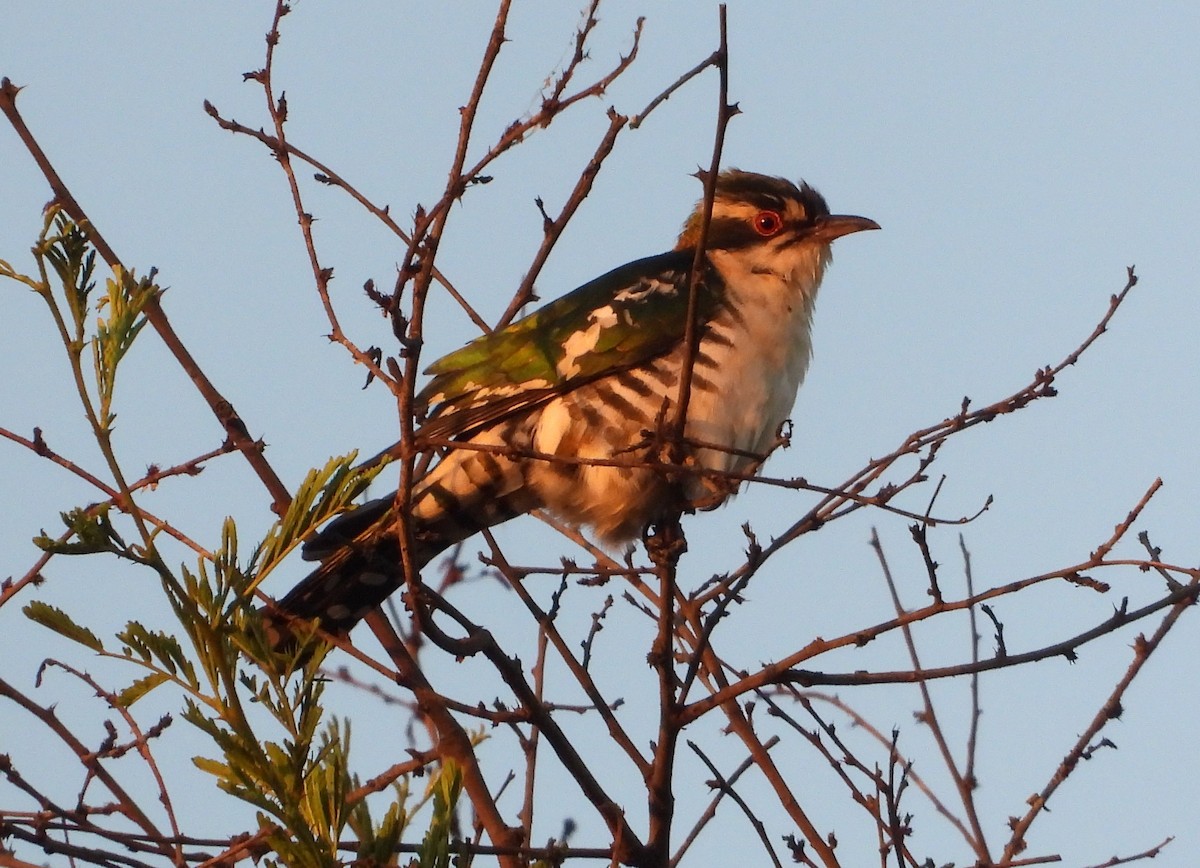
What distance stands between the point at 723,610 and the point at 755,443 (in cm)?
157

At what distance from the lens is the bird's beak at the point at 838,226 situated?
5.62 metres

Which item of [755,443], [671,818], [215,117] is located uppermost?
[215,117]

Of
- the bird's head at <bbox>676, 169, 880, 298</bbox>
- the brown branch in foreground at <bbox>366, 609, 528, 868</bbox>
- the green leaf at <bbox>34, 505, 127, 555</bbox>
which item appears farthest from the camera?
the bird's head at <bbox>676, 169, 880, 298</bbox>

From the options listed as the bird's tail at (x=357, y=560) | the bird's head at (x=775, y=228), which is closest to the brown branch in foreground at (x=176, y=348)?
the bird's tail at (x=357, y=560)

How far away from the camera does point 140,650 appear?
2461mm

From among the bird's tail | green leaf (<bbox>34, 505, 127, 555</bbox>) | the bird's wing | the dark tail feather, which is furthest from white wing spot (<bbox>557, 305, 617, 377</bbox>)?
green leaf (<bbox>34, 505, 127, 555</bbox>)

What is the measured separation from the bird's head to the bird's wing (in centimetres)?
41

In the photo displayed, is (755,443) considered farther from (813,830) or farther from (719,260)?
(813,830)

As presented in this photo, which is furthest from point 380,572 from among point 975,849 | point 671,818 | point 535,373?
point 975,849

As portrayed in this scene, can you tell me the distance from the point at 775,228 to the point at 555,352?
4.13 ft

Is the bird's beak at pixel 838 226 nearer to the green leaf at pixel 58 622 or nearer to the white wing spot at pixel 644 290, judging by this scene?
the white wing spot at pixel 644 290

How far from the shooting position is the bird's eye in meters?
5.65

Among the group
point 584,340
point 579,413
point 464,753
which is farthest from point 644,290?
point 464,753

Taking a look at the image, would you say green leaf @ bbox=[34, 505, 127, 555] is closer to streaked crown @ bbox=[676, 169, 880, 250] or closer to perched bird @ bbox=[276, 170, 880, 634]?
perched bird @ bbox=[276, 170, 880, 634]
